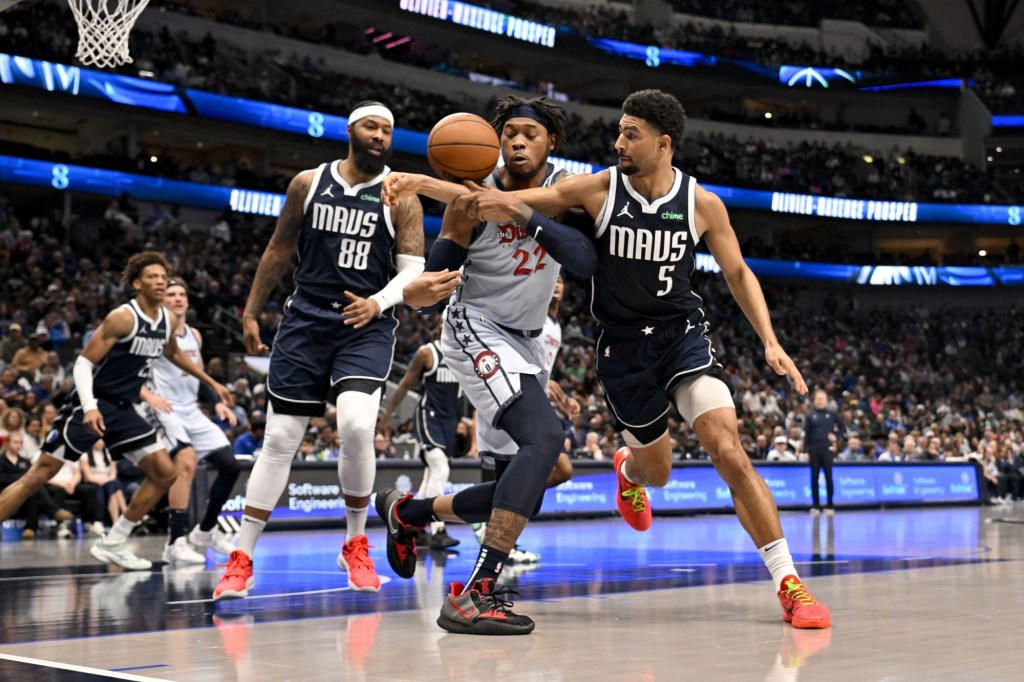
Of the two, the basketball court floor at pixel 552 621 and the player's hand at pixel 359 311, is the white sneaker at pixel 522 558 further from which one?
the player's hand at pixel 359 311

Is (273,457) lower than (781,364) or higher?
lower

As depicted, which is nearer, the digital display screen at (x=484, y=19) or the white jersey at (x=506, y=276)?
the white jersey at (x=506, y=276)

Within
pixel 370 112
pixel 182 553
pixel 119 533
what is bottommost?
pixel 182 553

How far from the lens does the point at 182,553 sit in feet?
29.9

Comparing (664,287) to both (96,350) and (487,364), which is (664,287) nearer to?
(487,364)

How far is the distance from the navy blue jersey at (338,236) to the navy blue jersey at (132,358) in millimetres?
2425

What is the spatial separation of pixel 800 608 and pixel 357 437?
8.70ft

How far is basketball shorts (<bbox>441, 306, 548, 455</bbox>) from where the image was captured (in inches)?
217

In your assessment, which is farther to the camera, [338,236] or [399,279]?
[338,236]

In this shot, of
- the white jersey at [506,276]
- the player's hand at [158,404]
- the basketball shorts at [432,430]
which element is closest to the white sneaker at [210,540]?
the player's hand at [158,404]

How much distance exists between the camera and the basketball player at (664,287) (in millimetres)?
5461

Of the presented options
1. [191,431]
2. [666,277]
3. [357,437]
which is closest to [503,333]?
[666,277]

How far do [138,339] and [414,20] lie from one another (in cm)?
3278

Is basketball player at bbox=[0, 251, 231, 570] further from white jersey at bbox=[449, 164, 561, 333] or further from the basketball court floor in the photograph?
white jersey at bbox=[449, 164, 561, 333]
